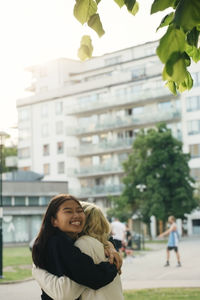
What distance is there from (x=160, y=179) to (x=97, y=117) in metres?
20.1

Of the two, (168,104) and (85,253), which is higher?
(168,104)

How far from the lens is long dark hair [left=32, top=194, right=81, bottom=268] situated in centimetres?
349

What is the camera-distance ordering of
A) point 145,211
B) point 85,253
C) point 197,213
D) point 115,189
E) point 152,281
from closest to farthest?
point 85,253, point 152,281, point 145,211, point 197,213, point 115,189

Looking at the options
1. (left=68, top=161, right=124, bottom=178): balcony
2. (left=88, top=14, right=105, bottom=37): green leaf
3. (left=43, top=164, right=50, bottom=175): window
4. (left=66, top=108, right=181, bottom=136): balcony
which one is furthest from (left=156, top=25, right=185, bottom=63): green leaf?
(left=43, top=164, right=50, bottom=175): window

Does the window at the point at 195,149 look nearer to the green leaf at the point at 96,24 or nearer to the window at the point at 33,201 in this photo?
the window at the point at 33,201

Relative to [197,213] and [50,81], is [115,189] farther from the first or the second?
[50,81]

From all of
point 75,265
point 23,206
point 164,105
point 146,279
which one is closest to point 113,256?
point 75,265

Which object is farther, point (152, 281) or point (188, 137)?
point (188, 137)

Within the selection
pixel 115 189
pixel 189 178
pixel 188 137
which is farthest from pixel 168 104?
pixel 189 178

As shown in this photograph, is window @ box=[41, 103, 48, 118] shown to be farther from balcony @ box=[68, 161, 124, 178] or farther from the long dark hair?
the long dark hair

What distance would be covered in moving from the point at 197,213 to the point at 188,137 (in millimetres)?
7448

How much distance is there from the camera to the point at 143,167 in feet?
160

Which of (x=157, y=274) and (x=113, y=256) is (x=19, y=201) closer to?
(x=157, y=274)

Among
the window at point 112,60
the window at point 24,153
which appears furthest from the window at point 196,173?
the window at point 24,153
